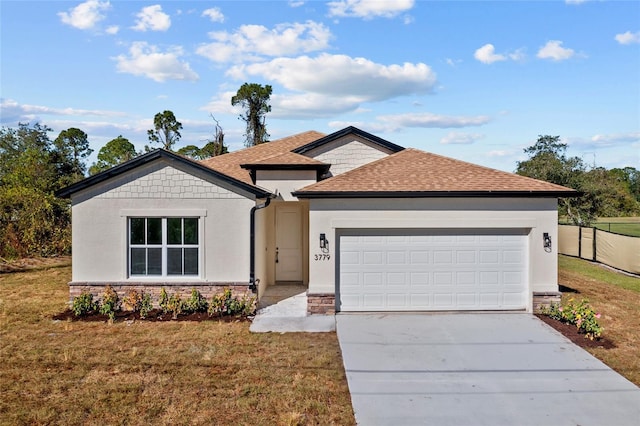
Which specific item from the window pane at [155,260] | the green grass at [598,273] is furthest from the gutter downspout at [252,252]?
the green grass at [598,273]

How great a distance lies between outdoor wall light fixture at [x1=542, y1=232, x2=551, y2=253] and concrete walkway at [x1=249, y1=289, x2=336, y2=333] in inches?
221

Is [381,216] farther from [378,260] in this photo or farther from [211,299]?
[211,299]

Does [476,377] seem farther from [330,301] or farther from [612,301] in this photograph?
[612,301]

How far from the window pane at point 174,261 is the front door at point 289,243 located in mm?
3901

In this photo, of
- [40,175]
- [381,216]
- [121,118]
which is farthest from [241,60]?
[121,118]

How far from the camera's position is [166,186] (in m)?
10.6

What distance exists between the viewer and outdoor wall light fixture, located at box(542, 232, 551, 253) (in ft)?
33.5

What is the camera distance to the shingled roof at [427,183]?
10.1 m

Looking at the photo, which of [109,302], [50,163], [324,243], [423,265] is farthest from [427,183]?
[50,163]

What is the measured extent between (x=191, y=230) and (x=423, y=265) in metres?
6.09

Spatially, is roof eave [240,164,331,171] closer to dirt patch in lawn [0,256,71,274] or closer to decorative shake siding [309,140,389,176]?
decorative shake siding [309,140,389,176]

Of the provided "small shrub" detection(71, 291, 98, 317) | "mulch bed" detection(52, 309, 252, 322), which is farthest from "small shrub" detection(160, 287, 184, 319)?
"small shrub" detection(71, 291, 98, 317)

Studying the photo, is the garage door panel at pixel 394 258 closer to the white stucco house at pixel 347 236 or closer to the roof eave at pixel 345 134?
the white stucco house at pixel 347 236

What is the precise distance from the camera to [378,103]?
66.4 feet
